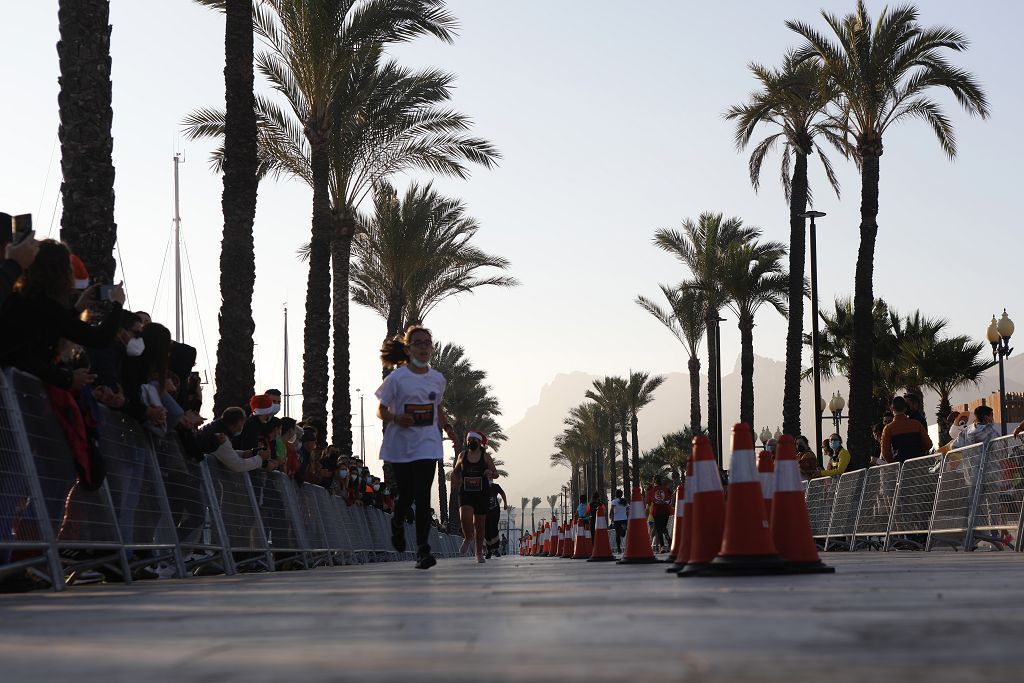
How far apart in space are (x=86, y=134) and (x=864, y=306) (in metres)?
21.9

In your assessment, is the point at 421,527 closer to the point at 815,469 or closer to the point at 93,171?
the point at 93,171

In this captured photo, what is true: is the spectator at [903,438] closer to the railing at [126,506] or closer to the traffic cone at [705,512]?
the railing at [126,506]

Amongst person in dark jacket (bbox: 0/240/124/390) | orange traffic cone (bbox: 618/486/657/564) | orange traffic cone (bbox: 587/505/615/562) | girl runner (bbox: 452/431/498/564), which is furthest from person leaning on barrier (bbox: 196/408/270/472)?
orange traffic cone (bbox: 587/505/615/562)

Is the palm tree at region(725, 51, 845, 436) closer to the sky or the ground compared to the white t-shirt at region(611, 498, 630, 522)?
closer to the sky

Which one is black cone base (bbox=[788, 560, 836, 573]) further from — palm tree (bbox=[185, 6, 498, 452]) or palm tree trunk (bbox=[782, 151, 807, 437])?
palm tree trunk (bbox=[782, 151, 807, 437])

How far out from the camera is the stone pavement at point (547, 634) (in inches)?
116

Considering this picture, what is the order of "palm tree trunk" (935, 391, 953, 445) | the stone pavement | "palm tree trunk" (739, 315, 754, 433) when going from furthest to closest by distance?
"palm tree trunk" (739, 315, 754, 433)
"palm tree trunk" (935, 391, 953, 445)
the stone pavement

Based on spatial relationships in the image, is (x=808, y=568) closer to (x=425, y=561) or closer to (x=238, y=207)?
(x=425, y=561)

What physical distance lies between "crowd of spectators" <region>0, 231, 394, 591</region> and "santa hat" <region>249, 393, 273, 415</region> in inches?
8.6

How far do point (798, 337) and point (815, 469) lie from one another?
60.6 feet

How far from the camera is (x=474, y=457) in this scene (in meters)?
16.4

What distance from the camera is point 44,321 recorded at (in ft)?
25.7

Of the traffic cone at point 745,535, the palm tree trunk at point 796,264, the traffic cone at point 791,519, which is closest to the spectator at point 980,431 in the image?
the traffic cone at point 791,519

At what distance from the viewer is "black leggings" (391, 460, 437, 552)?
11539 mm
